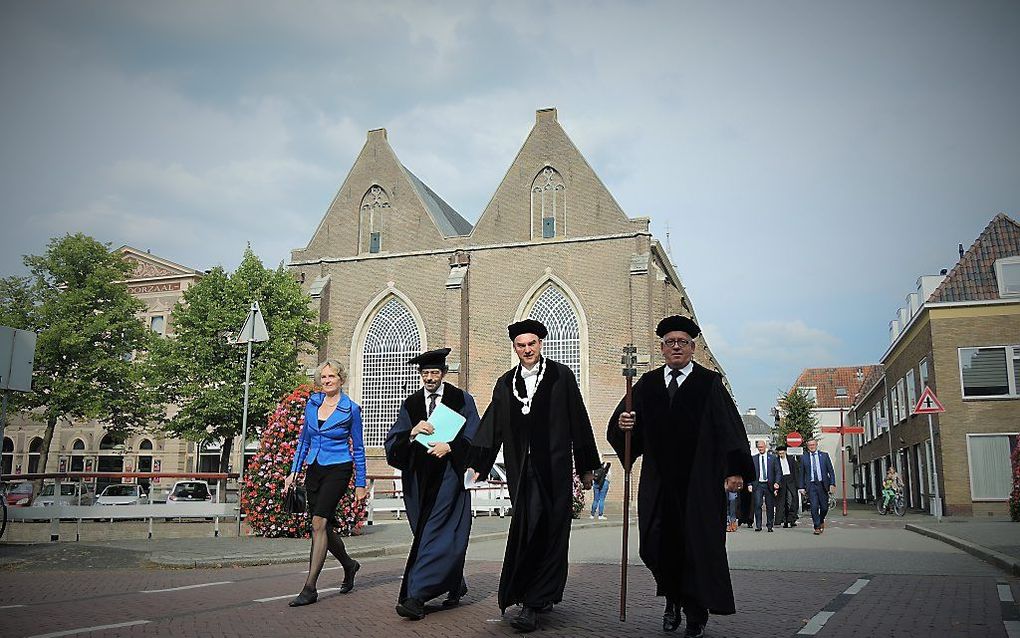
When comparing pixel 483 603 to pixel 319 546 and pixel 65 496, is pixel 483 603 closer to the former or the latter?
pixel 319 546

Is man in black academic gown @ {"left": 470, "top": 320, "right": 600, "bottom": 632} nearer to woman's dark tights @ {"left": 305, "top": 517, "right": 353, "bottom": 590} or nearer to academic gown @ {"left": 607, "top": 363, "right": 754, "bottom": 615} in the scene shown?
academic gown @ {"left": 607, "top": 363, "right": 754, "bottom": 615}

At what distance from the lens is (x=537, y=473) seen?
19.7 ft

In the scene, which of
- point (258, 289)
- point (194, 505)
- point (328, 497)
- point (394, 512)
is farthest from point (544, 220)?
point (328, 497)

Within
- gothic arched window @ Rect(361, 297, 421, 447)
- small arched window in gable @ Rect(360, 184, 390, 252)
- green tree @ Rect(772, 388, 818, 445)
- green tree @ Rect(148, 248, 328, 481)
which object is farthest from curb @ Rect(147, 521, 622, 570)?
green tree @ Rect(772, 388, 818, 445)

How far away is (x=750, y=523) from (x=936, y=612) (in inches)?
513

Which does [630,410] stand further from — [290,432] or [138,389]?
[138,389]

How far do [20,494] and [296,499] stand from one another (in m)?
16.9

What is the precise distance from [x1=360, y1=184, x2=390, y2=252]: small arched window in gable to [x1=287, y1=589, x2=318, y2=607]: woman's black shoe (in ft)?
107

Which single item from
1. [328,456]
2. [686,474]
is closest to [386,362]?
[328,456]

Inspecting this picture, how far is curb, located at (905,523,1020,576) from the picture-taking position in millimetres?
9219

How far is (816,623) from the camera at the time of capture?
19.2ft

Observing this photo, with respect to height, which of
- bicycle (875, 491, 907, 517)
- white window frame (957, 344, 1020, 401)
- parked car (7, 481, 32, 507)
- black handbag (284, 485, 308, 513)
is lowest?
bicycle (875, 491, 907, 517)

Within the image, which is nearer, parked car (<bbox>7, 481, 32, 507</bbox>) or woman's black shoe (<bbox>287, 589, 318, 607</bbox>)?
woman's black shoe (<bbox>287, 589, 318, 607</bbox>)

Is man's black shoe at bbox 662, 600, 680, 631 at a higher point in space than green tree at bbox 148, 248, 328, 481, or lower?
lower
